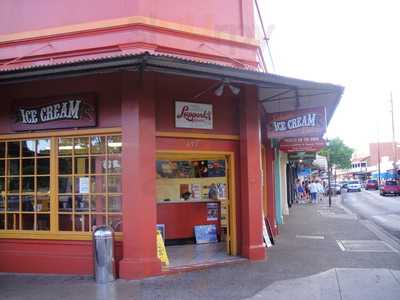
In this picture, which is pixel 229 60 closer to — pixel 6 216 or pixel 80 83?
pixel 80 83

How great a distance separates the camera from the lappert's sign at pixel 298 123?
10641 millimetres

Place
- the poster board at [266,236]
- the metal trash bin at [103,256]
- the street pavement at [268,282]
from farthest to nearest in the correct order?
the poster board at [266,236], the metal trash bin at [103,256], the street pavement at [268,282]

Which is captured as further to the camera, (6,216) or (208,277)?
(6,216)

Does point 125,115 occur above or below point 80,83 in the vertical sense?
below

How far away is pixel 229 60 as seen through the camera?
11133mm

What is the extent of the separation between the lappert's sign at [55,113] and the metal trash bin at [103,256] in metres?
2.29

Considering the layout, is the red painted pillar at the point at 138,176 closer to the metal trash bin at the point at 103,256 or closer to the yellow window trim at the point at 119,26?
the metal trash bin at the point at 103,256

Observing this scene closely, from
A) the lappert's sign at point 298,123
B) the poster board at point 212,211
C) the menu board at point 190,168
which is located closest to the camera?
the lappert's sign at point 298,123

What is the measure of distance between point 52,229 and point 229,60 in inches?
210

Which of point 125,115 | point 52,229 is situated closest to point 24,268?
point 52,229

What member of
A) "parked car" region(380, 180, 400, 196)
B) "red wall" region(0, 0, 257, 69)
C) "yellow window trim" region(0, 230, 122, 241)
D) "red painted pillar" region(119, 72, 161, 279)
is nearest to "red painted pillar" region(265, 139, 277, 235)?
"red wall" region(0, 0, 257, 69)

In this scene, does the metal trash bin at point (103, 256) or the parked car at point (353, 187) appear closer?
the metal trash bin at point (103, 256)

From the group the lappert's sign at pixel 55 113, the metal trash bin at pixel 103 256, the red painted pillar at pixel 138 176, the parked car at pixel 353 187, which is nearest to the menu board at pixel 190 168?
the lappert's sign at pixel 55 113

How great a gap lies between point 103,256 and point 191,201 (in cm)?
495
